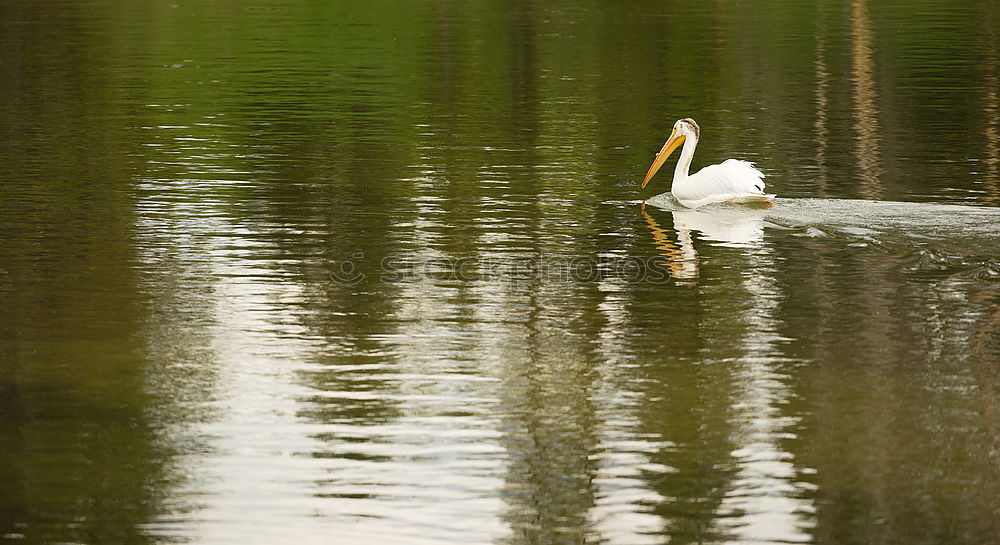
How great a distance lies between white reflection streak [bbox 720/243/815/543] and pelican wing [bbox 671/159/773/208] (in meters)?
4.48

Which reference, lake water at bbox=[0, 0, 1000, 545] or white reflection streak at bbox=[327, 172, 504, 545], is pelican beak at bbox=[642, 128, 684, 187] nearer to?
lake water at bbox=[0, 0, 1000, 545]

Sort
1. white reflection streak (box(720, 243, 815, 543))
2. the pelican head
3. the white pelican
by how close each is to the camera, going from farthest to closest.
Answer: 1. the pelican head
2. the white pelican
3. white reflection streak (box(720, 243, 815, 543))

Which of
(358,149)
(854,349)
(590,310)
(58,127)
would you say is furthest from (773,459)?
(58,127)

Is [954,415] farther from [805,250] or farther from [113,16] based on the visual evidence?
[113,16]

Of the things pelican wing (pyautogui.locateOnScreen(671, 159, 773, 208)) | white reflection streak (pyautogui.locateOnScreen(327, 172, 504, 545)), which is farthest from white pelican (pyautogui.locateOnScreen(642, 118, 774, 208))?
white reflection streak (pyautogui.locateOnScreen(327, 172, 504, 545))

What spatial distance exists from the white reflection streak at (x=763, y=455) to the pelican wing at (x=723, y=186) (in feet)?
14.7

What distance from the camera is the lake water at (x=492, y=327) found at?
28.8 ft

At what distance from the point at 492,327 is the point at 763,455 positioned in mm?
3510

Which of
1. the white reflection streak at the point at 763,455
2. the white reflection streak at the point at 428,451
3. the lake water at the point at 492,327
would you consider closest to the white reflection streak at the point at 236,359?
the lake water at the point at 492,327

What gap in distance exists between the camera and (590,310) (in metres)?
13.2

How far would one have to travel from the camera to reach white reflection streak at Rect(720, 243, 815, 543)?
835cm

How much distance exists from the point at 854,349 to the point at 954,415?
1663 millimetres

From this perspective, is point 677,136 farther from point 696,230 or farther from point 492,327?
point 492,327

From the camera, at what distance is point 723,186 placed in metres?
17.8
